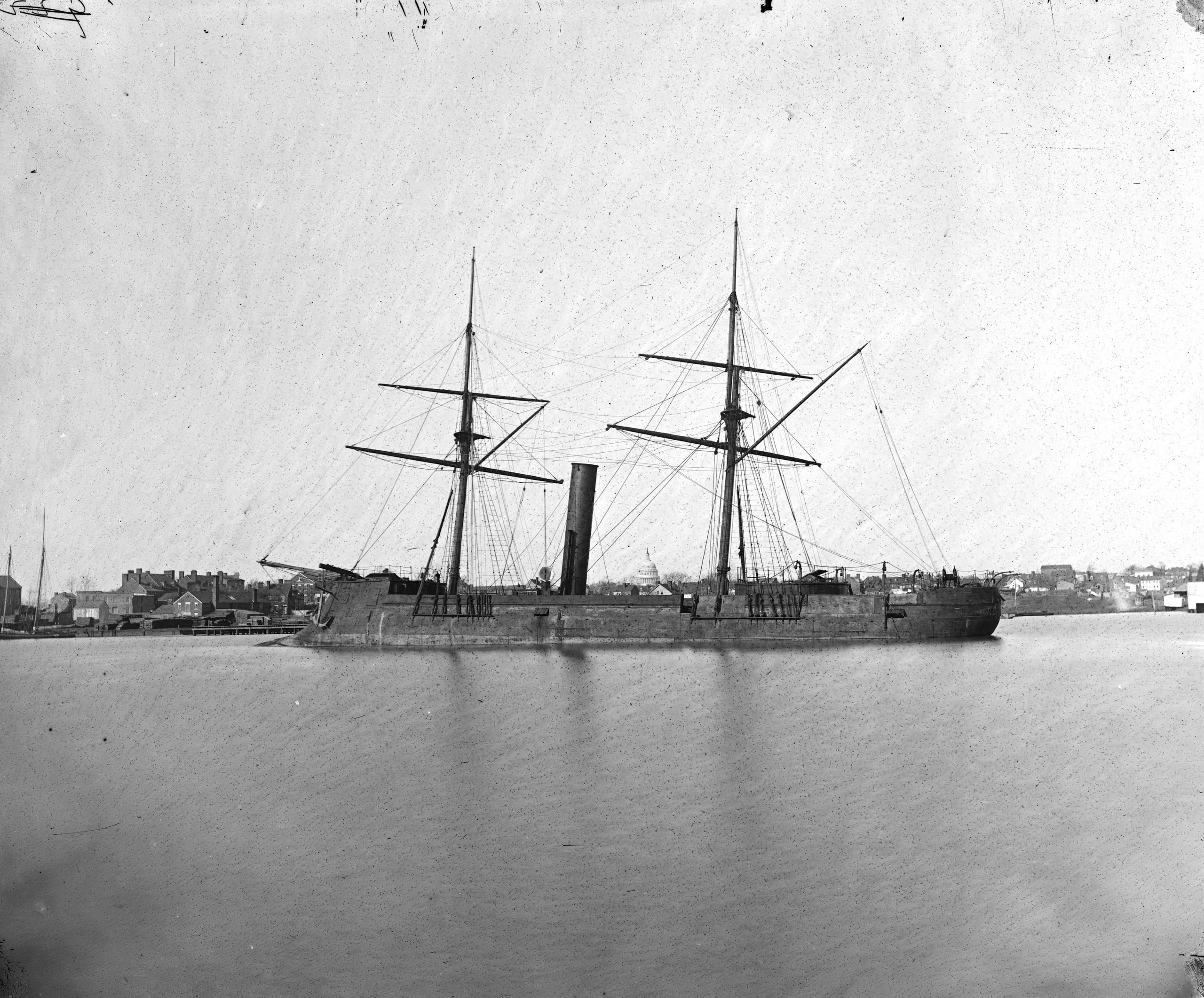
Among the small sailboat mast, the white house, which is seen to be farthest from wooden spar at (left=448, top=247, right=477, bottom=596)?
the white house

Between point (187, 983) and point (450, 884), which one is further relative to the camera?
point (450, 884)

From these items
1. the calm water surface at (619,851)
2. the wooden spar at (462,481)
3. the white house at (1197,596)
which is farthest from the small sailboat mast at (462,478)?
the white house at (1197,596)

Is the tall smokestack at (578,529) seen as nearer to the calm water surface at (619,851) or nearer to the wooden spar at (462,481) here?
the wooden spar at (462,481)

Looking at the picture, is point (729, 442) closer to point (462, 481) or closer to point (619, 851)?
point (462, 481)

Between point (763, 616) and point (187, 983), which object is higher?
point (763, 616)

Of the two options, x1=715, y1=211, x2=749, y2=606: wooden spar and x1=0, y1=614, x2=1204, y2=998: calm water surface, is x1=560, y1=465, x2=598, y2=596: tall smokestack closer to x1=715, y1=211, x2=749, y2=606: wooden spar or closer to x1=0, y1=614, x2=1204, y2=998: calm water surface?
x1=715, y1=211, x2=749, y2=606: wooden spar

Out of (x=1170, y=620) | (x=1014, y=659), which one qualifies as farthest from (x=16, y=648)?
(x=1170, y=620)

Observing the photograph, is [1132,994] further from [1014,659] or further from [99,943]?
[1014,659]
